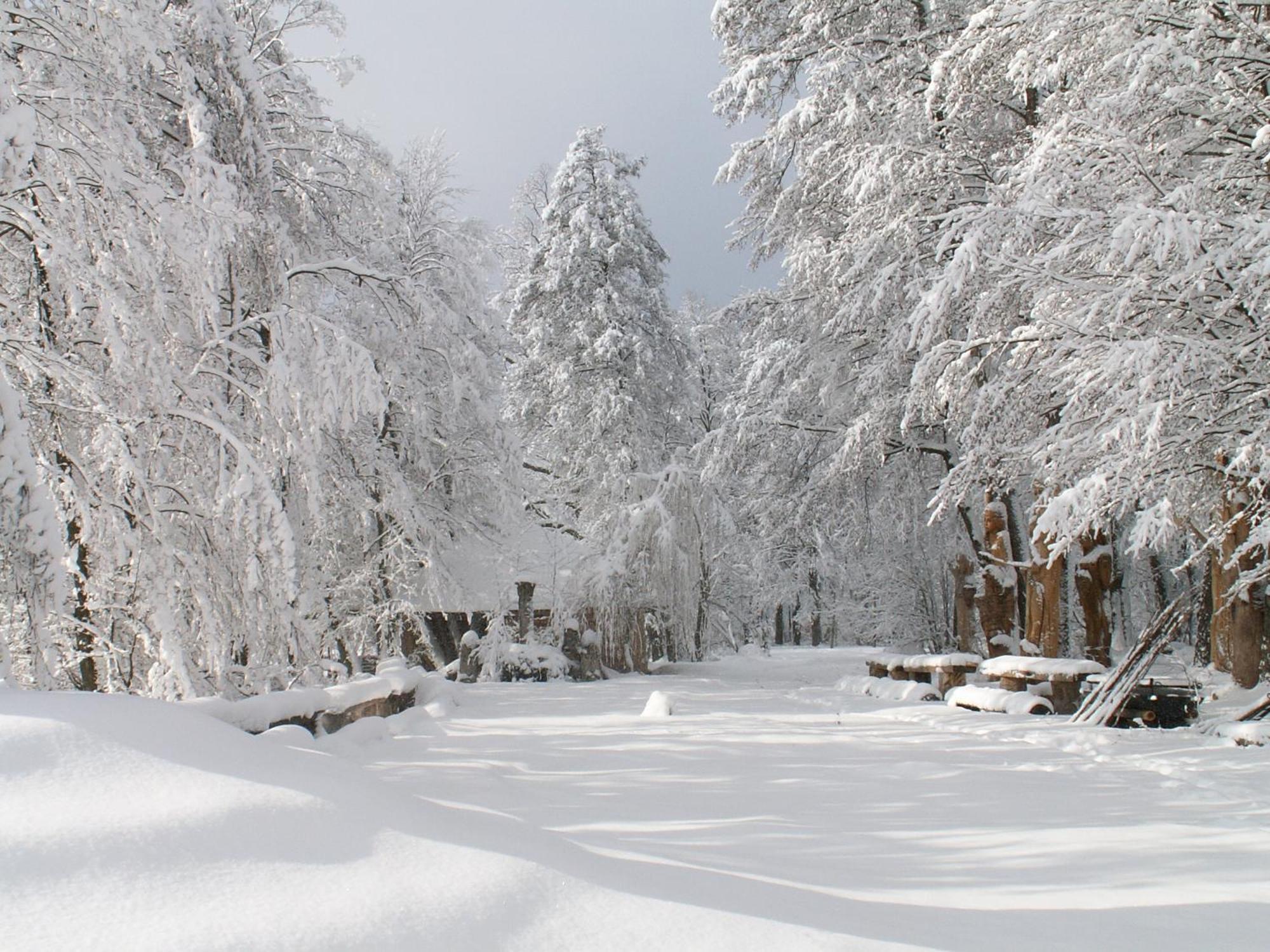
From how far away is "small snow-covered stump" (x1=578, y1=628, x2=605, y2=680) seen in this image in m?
19.0

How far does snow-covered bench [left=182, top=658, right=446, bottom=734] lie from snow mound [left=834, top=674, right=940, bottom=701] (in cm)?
681

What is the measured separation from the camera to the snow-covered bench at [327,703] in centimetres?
559

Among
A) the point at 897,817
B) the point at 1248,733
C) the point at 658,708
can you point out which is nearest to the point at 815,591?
the point at 658,708

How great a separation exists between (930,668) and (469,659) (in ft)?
32.8

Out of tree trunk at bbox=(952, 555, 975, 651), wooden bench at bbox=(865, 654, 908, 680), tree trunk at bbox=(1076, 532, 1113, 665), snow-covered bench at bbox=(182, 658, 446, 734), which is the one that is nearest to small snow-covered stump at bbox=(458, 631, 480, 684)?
snow-covered bench at bbox=(182, 658, 446, 734)

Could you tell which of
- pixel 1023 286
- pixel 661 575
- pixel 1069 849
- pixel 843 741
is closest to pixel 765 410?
pixel 661 575

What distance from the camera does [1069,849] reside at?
4.20m

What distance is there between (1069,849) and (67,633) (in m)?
6.14

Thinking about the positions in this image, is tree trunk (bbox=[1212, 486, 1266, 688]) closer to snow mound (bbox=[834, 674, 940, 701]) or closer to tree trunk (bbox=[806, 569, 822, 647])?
snow mound (bbox=[834, 674, 940, 701])

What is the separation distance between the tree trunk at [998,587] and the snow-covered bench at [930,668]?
47.5 inches

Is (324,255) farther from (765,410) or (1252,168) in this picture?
(1252,168)

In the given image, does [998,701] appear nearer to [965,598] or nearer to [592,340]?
[965,598]

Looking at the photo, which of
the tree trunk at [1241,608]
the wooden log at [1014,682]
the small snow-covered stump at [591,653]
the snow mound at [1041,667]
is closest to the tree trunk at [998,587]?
the snow mound at [1041,667]

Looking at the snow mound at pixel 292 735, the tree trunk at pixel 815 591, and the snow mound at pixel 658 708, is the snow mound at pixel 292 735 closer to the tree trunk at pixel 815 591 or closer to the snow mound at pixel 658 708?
the snow mound at pixel 658 708
